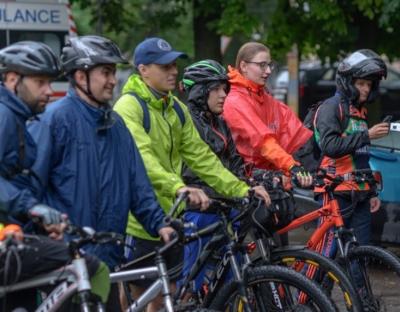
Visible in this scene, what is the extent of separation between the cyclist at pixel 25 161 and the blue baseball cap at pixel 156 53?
124 cm

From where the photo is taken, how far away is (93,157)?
5.56 meters

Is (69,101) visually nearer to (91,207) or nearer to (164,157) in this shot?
(91,207)

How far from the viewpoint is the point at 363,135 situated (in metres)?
7.65

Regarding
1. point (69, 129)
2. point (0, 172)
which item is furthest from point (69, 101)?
point (0, 172)

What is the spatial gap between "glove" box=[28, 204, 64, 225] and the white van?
12.5m

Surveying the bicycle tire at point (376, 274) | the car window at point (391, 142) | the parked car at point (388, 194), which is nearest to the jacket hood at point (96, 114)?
the bicycle tire at point (376, 274)

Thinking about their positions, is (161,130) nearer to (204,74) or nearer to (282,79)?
(204,74)

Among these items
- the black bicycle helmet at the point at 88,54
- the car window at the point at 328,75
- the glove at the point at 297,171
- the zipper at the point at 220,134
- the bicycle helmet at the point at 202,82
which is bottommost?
the car window at the point at 328,75

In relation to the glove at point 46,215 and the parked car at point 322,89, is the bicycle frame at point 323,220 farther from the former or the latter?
the parked car at point 322,89

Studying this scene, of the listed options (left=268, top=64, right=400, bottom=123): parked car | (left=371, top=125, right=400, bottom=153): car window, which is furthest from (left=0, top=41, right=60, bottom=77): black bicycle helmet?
(left=268, top=64, right=400, bottom=123): parked car

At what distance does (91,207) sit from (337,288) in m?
1.66

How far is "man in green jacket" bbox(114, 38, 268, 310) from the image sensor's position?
21.4 ft

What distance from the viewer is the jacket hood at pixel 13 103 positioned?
17.1 feet

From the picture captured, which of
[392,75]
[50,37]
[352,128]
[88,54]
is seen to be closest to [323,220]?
[352,128]
